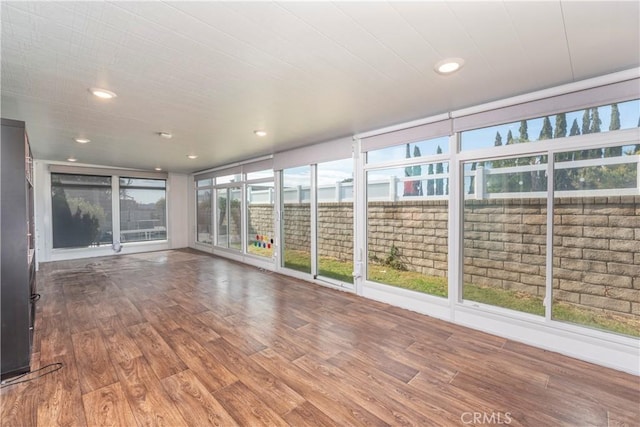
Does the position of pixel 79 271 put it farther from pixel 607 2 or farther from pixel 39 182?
pixel 607 2

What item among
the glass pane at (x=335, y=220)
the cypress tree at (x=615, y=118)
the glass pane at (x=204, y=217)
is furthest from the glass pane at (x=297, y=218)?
the cypress tree at (x=615, y=118)

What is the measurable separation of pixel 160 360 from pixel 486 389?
98.5 inches

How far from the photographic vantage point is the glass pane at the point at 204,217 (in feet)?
24.9

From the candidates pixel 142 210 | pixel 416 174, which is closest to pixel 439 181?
pixel 416 174

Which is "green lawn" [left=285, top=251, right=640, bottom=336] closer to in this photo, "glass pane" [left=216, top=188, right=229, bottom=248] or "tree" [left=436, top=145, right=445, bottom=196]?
"tree" [left=436, top=145, right=445, bottom=196]

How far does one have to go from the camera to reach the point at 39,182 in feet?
19.3

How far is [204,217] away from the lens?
7.83 metres

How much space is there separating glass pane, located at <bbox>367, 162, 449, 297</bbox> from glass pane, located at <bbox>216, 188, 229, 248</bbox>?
171 inches

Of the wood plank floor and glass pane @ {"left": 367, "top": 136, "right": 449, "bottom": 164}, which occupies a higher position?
glass pane @ {"left": 367, "top": 136, "right": 449, "bottom": 164}

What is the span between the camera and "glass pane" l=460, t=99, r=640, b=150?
2.10 metres

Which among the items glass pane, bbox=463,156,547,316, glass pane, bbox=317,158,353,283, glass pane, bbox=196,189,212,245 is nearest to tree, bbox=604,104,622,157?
glass pane, bbox=463,156,547,316

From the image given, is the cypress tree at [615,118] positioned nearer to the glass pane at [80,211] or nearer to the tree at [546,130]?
the tree at [546,130]

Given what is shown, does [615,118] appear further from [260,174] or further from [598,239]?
[260,174]

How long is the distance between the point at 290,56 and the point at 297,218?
3413 mm
